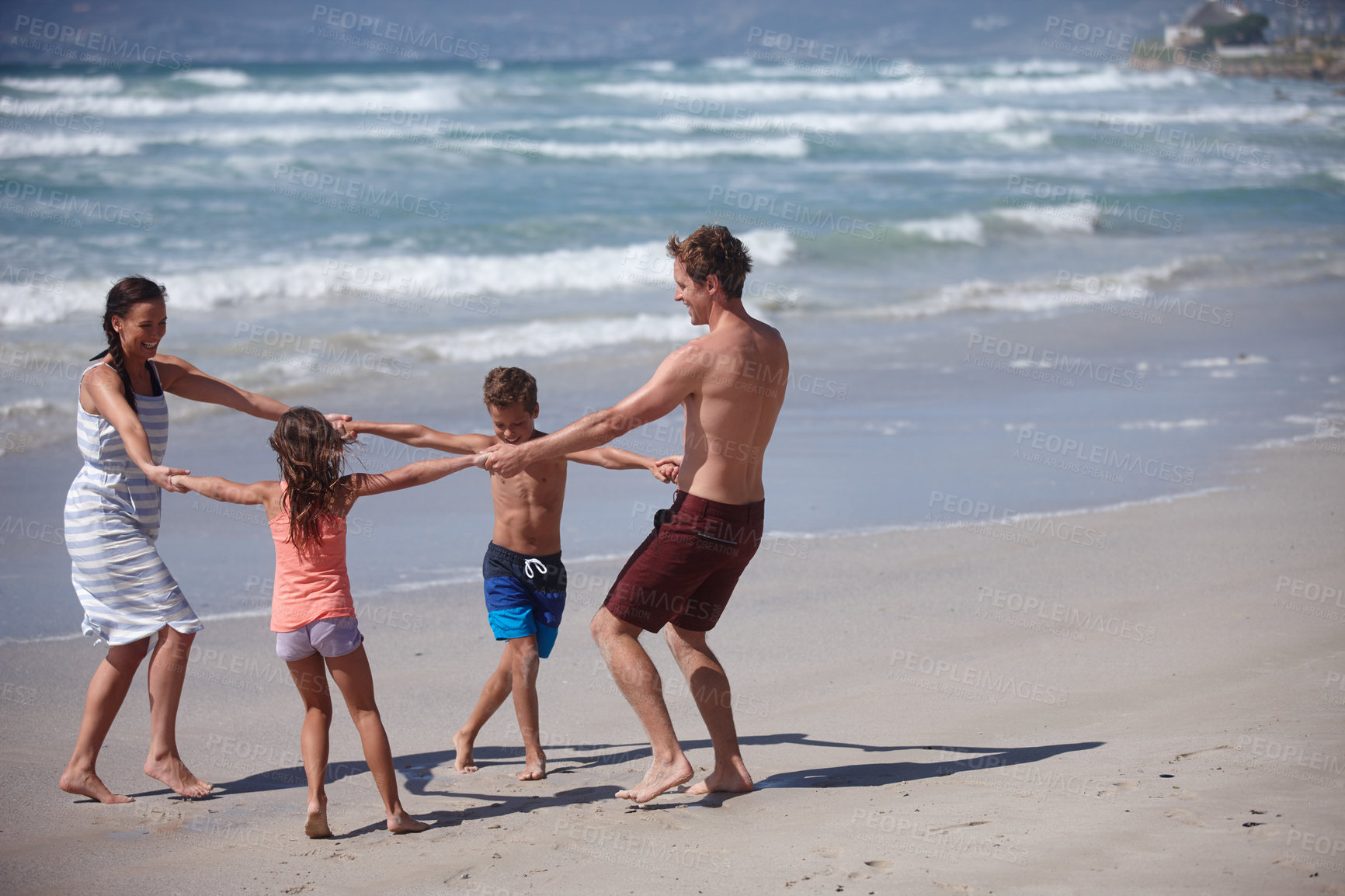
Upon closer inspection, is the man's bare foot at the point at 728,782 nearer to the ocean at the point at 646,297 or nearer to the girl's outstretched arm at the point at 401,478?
the girl's outstretched arm at the point at 401,478

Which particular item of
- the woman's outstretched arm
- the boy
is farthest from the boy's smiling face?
the woman's outstretched arm

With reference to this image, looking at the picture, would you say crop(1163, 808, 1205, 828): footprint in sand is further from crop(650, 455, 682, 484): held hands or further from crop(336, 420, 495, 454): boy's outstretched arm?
crop(336, 420, 495, 454): boy's outstretched arm

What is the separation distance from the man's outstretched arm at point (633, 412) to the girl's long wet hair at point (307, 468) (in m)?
0.67

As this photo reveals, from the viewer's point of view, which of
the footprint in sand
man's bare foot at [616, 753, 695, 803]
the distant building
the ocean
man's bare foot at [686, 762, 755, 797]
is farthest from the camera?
the distant building

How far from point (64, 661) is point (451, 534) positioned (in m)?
2.39

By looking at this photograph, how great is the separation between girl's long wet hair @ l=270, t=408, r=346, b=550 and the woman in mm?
353

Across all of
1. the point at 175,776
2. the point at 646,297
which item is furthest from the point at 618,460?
the point at 646,297

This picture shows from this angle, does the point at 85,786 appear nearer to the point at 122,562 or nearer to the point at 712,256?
the point at 122,562

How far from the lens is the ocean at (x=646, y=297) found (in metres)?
7.82

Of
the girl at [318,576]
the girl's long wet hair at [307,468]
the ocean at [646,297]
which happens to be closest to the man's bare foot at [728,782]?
the girl at [318,576]

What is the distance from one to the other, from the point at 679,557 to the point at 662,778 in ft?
2.50

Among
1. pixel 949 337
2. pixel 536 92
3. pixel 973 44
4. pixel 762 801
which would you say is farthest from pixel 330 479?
pixel 973 44

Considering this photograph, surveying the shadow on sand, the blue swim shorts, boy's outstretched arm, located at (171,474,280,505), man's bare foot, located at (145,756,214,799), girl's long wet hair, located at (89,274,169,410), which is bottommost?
the shadow on sand

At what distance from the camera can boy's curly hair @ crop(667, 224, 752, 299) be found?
390cm
